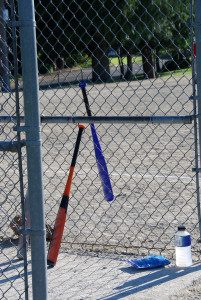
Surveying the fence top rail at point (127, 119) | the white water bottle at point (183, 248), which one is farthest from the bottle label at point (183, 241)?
the fence top rail at point (127, 119)

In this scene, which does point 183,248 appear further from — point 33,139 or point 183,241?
point 33,139

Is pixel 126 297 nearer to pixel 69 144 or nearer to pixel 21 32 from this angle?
pixel 21 32

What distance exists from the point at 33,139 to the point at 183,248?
1872 mm

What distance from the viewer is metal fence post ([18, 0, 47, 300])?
2.55 meters

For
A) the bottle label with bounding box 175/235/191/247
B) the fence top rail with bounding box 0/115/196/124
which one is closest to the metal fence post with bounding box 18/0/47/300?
the fence top rail with bounding box 0/115/196/124

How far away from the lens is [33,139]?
2646 millimetres

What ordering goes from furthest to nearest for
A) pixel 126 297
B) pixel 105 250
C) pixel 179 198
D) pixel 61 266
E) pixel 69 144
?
pixel 69 144 < pixel 179 198 < pixel 105 250 < pixel 61 266 < pixel 126 297

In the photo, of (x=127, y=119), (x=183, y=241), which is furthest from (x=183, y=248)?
(x=127, y=119)

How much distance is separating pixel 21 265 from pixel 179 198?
2.32m

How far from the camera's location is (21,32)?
255 centimetres

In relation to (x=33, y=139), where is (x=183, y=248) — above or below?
below

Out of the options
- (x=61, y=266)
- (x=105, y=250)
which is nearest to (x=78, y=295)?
(x=61, y=266)

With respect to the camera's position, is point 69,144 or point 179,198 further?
point 69,144

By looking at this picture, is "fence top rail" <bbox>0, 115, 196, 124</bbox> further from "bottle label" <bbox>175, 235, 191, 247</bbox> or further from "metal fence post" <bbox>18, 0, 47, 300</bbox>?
"metal fence post" <bbox>18, 0, 47, 300</bbox>
